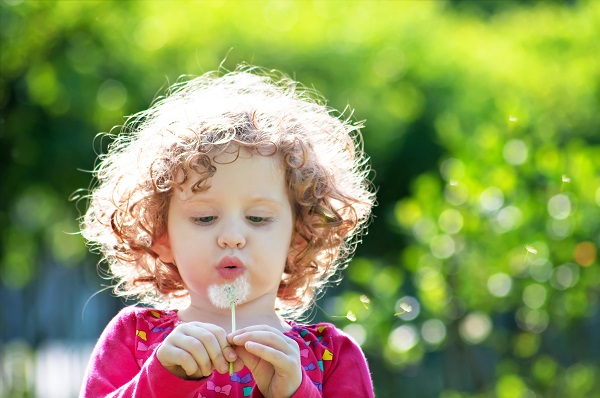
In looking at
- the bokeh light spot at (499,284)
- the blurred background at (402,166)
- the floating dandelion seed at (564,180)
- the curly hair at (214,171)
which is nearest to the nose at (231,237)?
the curly hair at (214,171)

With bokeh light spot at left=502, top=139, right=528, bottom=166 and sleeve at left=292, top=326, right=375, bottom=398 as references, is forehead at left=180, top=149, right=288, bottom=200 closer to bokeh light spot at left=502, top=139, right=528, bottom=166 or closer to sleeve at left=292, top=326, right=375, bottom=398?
sleeve at left=292, top=326, right=375, bottom=398

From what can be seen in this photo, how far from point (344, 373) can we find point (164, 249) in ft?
→ 1.56

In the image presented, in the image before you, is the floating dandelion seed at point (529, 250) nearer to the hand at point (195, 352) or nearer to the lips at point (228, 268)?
Result: the lips at point (228, 268)

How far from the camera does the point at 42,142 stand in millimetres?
6422

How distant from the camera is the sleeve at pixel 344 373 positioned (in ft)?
7.30

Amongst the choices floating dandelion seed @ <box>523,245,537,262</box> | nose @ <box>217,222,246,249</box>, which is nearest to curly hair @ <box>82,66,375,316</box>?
nose @ <box>217,222,246,249</box>

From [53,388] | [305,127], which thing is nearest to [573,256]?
[305,127]

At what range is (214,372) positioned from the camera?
7.13 ft

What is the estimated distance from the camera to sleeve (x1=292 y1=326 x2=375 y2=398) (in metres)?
2.22

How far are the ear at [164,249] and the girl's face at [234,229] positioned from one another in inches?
3.8

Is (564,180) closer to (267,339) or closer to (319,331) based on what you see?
(319,331)

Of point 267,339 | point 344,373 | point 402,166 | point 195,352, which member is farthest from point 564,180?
point 402,166

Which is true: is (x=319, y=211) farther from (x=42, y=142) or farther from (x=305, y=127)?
(x=42, y=142)

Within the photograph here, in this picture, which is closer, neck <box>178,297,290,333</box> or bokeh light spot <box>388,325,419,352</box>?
neck <box>178,297,290,333</box>
